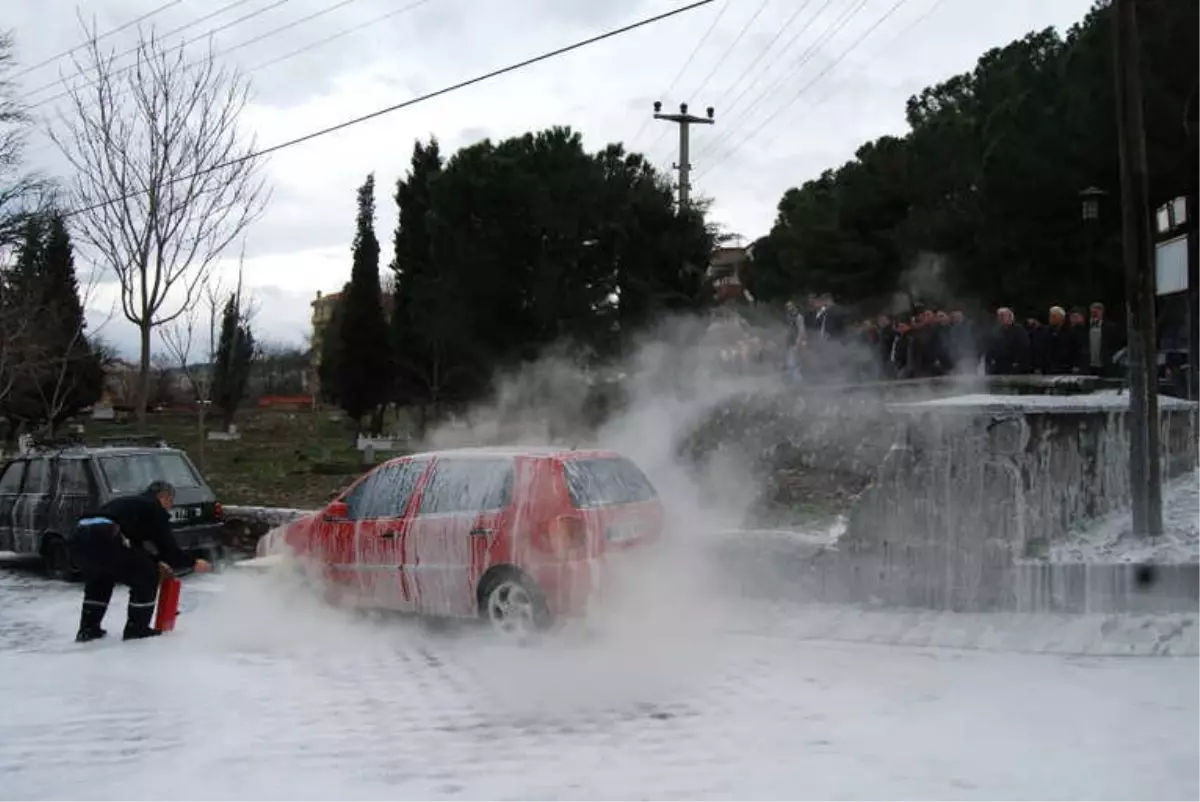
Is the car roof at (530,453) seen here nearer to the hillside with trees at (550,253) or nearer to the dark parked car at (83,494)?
the dark parked car at (83,494)

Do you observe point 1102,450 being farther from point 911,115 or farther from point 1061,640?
point 911,115

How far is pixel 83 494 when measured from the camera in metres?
12.5

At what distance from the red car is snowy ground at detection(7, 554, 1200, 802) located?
13.4 inches

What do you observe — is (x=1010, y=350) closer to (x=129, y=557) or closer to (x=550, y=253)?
(x=129, y=557)

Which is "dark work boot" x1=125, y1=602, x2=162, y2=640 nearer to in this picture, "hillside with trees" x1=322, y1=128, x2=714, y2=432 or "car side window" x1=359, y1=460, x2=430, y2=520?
"car side window" x1=359, y1=460, x2=430, y2=520

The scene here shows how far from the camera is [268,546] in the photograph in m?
9.75

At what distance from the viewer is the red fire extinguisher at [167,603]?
8812 mm

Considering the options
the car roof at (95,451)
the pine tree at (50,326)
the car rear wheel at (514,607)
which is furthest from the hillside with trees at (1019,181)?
the pine tree at (50,326)

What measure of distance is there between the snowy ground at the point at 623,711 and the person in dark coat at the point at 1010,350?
21.0ft

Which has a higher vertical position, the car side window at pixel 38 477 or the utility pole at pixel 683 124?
the utility pole at pixel 683 124

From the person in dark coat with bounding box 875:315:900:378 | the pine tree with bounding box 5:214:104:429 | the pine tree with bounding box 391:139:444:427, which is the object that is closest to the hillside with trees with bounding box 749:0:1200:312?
the person in dark coat with bounding box 875:315:900:378

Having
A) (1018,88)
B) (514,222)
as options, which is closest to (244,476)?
(514,222)

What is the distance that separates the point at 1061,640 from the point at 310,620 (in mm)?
5924

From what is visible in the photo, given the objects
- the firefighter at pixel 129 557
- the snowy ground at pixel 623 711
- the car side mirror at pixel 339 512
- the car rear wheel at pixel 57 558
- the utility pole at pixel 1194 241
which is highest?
the utility pole at pixel 1194 241
